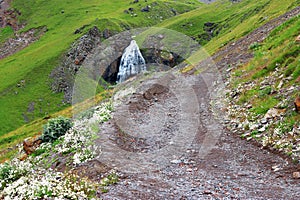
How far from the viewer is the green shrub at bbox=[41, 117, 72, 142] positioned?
20094mm

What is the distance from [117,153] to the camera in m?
15.1

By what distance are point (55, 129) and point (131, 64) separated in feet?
312

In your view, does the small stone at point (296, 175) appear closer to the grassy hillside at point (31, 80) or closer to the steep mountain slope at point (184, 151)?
the steep mountain slope at point (184, 151)

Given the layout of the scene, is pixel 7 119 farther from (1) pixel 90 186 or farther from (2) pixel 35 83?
(1) pixel 90 186

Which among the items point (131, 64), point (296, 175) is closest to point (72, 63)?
point (131, 64)

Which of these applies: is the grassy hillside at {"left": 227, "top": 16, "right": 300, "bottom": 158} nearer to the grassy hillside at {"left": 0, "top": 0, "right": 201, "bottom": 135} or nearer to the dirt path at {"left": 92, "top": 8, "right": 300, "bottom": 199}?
the dirt path at {"left": 92, "top": 8, "right": 300, "bottom": 199}

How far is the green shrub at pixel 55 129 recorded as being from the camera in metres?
20.1

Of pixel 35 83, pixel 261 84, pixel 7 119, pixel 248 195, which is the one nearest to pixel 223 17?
pixel 35 83

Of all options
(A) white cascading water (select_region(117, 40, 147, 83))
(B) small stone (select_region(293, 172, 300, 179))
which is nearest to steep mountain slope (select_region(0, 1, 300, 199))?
(B) small stone (select_region(293, 172, 300, 179))

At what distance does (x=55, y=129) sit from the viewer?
20188mm

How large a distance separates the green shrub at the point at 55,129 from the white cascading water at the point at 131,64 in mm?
89549

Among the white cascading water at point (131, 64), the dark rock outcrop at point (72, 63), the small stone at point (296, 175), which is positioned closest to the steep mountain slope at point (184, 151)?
the small stone at point (296, 175)

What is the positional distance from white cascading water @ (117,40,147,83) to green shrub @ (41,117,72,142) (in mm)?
89549

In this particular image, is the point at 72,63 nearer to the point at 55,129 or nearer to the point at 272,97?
the point at 55,129
